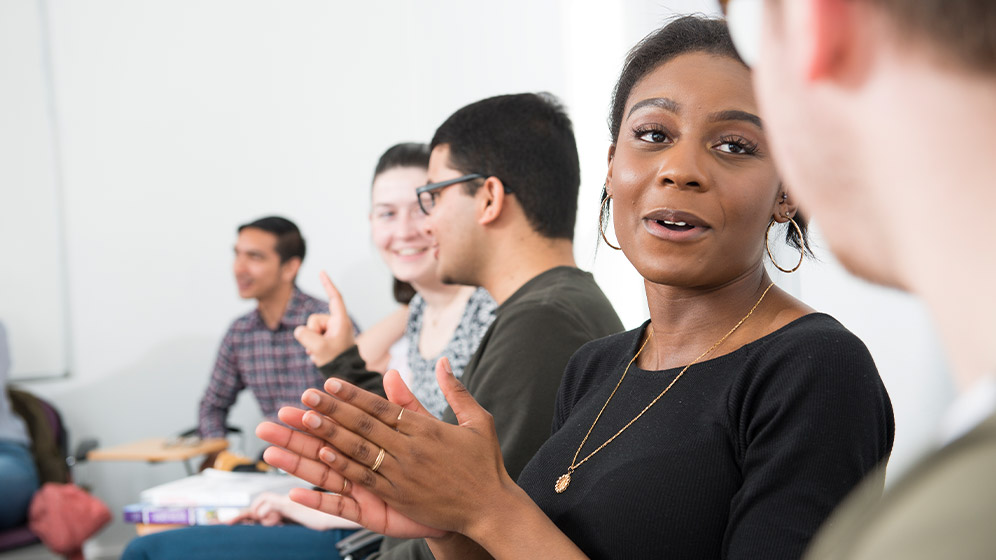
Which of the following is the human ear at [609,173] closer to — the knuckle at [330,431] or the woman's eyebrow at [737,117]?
the woman's eyebrow at [737,117]

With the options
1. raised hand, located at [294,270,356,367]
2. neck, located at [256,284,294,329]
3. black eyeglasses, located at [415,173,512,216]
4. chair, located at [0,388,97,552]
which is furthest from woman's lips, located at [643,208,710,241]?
chair, located at [0,388,97,552]

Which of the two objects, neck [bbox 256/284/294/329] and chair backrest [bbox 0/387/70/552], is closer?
chair backrest [bbox 0/387/70/552]

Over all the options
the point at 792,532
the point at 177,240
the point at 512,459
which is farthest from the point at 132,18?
the point at 792,532

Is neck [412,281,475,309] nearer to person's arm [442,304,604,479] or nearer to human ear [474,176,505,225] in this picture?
human ear [474,176,505,225]

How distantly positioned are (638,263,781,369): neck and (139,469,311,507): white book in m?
1.30

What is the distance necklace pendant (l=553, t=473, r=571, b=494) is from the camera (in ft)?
3.61

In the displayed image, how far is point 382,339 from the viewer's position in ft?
11.2

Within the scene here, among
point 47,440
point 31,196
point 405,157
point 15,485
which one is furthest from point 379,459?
point 31,196

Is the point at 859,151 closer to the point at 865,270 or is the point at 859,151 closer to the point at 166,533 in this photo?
Result: the point at 865,270

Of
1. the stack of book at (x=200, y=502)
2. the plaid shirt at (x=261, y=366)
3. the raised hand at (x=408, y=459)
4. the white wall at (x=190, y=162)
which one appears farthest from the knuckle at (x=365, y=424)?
the white wall at (x=190, y=162)

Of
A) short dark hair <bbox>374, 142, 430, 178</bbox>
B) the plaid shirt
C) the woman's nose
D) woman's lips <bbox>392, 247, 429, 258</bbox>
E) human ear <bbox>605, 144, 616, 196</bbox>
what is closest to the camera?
the woman's nose

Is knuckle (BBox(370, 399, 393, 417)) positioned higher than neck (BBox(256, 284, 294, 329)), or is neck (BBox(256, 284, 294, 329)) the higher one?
knuckle (BBox(370, 399, 393, 417))

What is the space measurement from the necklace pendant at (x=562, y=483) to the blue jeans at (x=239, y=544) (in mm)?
974

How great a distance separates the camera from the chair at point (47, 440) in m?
3.75
